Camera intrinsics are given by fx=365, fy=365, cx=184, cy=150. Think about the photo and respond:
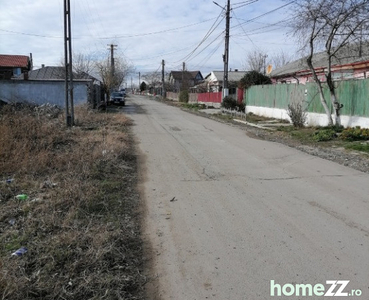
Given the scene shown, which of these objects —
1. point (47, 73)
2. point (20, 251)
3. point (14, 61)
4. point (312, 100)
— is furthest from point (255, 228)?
point (14, 61)

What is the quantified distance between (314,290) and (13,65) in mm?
59944

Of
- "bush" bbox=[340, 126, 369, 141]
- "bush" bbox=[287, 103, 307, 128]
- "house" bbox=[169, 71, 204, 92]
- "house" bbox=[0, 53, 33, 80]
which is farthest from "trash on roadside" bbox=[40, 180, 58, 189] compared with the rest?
"house" bbox=[169, 71, 204, 92]

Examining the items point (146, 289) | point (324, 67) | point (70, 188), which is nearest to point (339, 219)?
point (146, 289)

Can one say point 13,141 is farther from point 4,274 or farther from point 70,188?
point 4,274

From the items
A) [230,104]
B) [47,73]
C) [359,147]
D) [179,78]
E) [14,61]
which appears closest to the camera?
[359,147]

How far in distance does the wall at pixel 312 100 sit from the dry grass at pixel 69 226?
10.8 m

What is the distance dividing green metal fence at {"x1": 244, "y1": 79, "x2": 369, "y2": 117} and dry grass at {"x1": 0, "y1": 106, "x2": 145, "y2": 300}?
35.7ft

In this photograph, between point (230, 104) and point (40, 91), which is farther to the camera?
point (230, 104)

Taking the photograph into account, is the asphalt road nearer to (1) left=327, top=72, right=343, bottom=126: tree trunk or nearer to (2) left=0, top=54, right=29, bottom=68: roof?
(1) left=327, top=72, right=343, bottom=126: tree trunk

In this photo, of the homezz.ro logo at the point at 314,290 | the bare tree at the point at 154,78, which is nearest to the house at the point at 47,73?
the homezz.ro logo at the point at 314,290

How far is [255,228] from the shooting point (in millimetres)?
4914

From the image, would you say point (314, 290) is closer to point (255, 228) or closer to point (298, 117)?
point (255, 228)

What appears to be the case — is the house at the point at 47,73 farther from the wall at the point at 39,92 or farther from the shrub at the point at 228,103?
the shrub at the point at 228,103

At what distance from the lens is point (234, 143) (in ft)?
43.0
